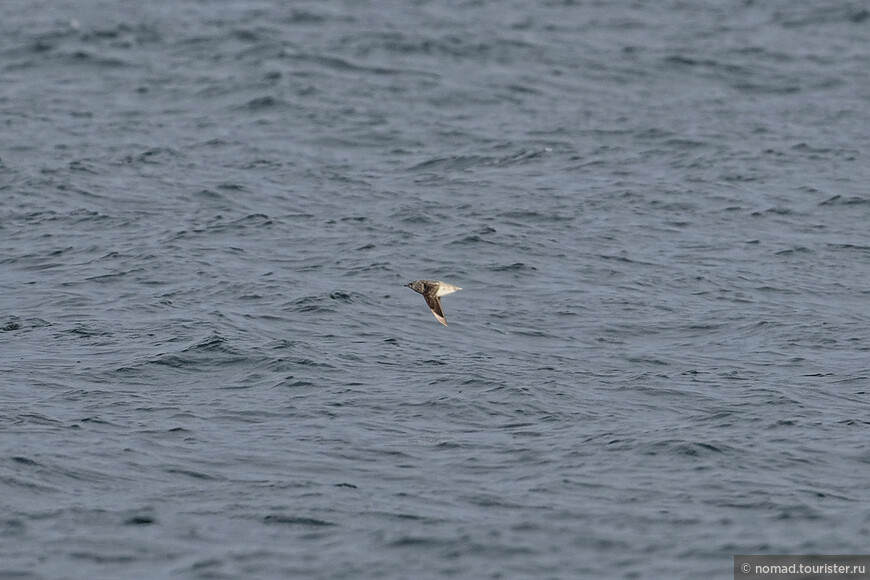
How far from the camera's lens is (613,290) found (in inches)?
1233

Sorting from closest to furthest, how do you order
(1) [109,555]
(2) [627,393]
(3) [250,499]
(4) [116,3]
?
1. (1) [109,555]
2. (3) [250,499]
3. (2) [627,393]
4. (4) [116,3]

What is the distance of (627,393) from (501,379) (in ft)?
7.50

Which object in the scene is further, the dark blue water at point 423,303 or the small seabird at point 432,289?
the small seabird at point 432,289

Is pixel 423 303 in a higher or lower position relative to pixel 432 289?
lower

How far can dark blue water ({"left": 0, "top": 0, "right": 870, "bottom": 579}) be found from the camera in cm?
2092

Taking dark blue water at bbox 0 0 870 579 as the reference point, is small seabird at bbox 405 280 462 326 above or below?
above

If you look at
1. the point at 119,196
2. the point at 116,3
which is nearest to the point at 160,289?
the point at 119,196

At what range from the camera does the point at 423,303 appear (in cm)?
3089

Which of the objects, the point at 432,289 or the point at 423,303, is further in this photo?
the point at 423,303

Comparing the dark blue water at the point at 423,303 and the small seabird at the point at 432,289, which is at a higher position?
the small seabird at the point at 432,289

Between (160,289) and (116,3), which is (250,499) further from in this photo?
(116,3)

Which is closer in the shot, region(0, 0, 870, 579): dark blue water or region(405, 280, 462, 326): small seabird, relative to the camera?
region(0, 0, 870, 579): dark blue water

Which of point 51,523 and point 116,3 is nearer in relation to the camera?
point 51,523

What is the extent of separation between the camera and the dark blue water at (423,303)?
20.9 metres
